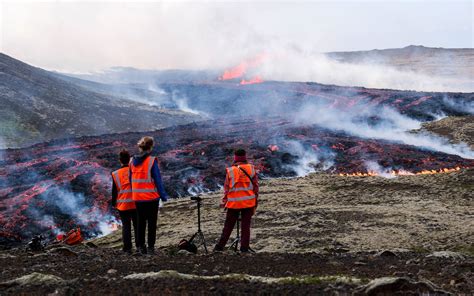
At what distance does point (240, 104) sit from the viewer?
2338 inches

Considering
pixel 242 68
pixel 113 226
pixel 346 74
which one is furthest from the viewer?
pixel 242 68

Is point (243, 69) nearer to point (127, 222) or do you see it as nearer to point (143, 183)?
point (127, 222)

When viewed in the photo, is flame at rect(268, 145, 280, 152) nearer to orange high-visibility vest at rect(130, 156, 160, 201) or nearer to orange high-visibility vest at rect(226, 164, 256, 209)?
orange high-visibility vest at rect(226, 164, 256, 209)

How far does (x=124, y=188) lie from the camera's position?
28.2 feet

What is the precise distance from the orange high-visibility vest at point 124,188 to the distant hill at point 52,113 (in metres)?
25.6

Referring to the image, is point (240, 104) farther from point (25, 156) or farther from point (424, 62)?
point (424, 62)

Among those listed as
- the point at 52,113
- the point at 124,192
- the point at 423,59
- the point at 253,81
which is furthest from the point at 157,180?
the point at 423,59

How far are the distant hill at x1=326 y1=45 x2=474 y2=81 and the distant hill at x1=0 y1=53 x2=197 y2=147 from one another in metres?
46.0

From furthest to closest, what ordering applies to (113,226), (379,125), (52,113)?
(52,113) → (379,125) → (113,226)

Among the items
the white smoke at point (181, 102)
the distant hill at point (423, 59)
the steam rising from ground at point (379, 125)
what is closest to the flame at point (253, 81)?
the white smoke at point (181, 102)

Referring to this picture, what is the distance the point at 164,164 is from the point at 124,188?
15.8 metres

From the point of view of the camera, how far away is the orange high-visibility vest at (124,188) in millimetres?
8570

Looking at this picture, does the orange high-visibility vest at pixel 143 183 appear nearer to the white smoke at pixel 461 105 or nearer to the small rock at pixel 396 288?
the small rock at pixel 396 288

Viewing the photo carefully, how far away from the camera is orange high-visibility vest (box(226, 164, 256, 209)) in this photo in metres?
8.68
